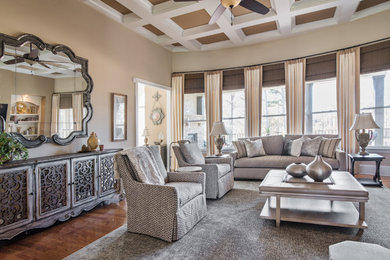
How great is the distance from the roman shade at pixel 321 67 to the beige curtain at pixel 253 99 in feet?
3.69

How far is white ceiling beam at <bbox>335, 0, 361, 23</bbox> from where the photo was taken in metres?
4.31


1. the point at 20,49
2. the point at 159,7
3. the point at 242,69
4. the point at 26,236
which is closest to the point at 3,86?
the point at 20,49

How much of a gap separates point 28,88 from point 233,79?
4674 millimetres

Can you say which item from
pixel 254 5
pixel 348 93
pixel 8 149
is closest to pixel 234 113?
pixel 348 93

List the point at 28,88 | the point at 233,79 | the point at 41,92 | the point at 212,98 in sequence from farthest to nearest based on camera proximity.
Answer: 1. the point at 212,98
2. the point at 233,79
3. the point at 41,92
4. the point at 28,88

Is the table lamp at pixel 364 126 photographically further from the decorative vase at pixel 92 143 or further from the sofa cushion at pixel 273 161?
the decorative vase at pixel 92 143

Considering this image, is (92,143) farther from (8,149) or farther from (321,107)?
(321,107)

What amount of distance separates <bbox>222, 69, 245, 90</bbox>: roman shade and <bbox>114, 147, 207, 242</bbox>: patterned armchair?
423 cm

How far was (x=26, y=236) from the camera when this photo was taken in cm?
262

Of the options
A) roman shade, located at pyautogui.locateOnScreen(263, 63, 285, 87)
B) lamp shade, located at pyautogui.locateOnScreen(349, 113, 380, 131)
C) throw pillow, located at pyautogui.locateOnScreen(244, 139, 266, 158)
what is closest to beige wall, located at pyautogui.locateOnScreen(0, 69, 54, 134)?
throw pillow, located at pyautogui.locateOnScreen(244, 139, 266, 158)

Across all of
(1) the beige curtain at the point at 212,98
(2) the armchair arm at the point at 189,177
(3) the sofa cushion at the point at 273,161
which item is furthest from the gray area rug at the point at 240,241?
(1) the beige curtain at the point at 212,98

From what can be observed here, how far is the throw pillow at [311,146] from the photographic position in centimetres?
486

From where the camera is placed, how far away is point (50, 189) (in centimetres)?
285

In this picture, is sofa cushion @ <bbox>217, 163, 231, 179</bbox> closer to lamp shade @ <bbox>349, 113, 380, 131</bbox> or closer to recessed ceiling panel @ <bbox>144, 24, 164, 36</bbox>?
lamp shade @ <bbox>349, 113, 380, 131</bbox>
